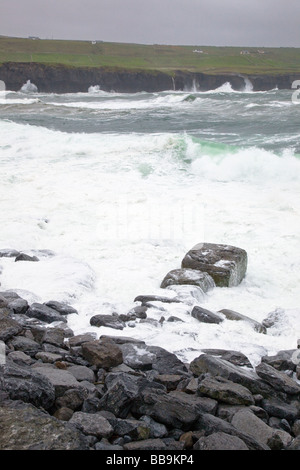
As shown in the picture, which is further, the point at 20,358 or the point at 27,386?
the point at 20,358

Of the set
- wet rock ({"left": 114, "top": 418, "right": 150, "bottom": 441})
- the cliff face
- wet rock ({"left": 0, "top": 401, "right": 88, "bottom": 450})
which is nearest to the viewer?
wet rock ({"left": 0, "top": 401, "right": 88, "bottom": 450})

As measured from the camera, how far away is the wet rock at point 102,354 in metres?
4.61

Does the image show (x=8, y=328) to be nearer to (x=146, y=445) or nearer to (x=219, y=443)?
(x=146, y=445)

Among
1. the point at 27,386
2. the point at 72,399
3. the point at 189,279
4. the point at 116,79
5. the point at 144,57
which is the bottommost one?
the point at 189,279

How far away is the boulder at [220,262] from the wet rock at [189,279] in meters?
0.16

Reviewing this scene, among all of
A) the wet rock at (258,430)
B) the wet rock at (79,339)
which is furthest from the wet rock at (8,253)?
the wet rock at (258,430)

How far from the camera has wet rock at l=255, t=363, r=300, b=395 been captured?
→ 14.5 ft

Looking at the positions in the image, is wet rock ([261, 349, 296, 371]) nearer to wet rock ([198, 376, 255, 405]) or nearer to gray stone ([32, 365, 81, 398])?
wet rock ([198, 376, 255, 405])

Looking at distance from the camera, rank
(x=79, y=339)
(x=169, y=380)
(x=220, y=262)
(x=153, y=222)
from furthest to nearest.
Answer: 1. (x=153, y=222)
2. (x=220, y=262)
3. (x=79, y=339)
4. (x=169, y=380)

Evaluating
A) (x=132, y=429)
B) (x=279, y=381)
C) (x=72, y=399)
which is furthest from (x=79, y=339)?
(x=279, y=381)

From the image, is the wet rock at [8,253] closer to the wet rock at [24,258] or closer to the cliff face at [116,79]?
the wet rock at [24,258]

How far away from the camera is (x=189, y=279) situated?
735 cm

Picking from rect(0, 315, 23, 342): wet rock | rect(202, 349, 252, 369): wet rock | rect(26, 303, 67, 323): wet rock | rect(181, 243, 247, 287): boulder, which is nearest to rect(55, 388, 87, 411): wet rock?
rect(0, 315, 23, 342): wet rock

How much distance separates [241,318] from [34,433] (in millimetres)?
3677
